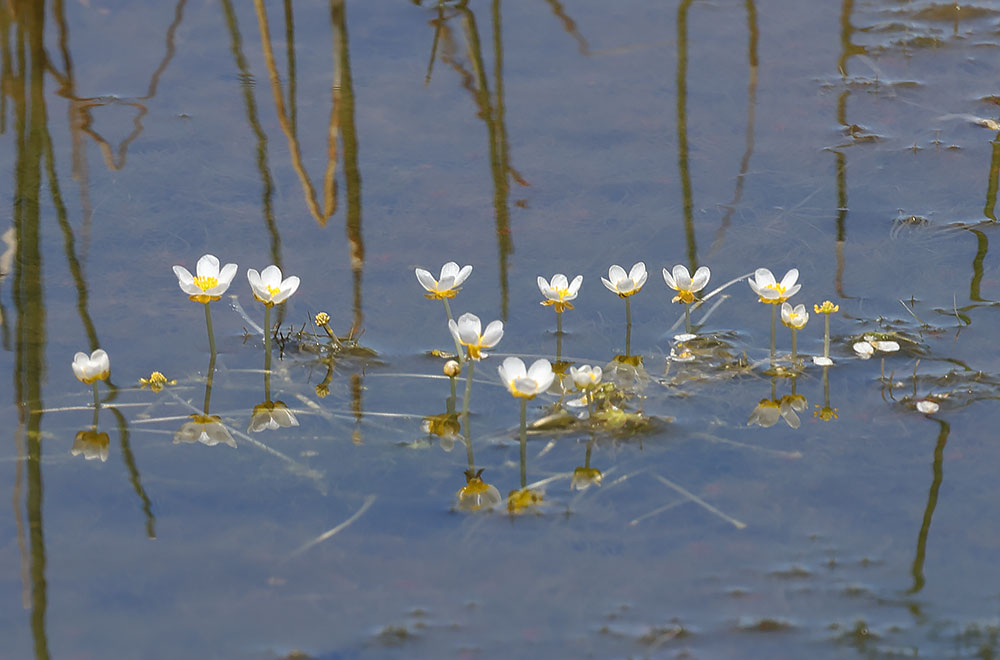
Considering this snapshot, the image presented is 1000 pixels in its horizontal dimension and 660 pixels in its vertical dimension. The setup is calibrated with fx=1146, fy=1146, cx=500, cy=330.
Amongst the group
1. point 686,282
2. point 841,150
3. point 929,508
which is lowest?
point 929,508

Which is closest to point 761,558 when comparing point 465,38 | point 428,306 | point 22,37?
point 428,306

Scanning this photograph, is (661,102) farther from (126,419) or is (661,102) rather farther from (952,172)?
(126,419)

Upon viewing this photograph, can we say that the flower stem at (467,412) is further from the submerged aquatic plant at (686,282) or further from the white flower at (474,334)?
the submerged aquatic plant at (686,282)

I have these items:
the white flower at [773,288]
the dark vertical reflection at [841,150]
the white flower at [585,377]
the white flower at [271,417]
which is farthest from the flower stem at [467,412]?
the dark vertical reflection at [841,150]

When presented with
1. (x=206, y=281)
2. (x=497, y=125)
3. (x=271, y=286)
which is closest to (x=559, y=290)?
(x=271, y=286)

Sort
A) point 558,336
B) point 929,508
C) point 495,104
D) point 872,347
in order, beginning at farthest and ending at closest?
point 495,104 → point 558,336 → point 872,347 → point 929,508

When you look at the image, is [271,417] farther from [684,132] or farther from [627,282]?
[684,132]

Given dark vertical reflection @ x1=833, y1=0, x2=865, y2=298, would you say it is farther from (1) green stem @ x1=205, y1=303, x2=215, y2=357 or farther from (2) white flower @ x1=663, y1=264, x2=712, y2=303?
(1) green stem @ x1=205, y1=303, x2=215, y2=357

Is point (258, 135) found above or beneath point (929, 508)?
above
